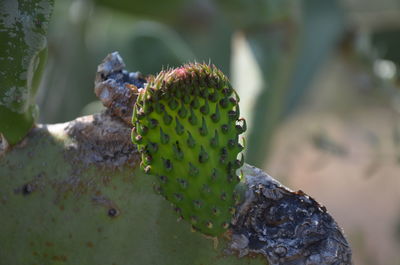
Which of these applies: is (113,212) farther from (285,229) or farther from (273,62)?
(273,62)

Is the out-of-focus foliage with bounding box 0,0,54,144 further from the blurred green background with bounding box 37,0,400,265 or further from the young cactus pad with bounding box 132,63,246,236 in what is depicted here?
the blurred green background with bounding box 37,0,400,265

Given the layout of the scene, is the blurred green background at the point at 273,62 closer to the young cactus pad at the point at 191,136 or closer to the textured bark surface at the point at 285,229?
the textured bark surface at the point at 285,229

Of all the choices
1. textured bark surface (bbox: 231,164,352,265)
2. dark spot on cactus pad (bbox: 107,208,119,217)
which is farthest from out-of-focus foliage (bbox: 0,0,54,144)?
textured bark surface (bbox: 231,164,352,265)

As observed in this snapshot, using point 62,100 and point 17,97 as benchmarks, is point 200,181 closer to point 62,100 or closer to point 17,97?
point 17,97

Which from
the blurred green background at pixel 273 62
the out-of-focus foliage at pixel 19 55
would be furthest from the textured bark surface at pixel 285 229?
the blurred green background at pixel 273 62

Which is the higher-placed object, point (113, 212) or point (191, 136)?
point (191, 136)

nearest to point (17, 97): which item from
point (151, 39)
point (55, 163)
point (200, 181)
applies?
point (55, 163)

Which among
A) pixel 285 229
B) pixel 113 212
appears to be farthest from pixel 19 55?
pixel 285 229
